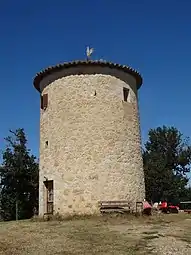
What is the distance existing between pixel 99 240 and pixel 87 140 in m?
8.83

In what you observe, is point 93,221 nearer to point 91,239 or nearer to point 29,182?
point 91,239

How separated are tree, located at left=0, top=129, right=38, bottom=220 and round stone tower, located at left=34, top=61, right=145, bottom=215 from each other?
28.9ft

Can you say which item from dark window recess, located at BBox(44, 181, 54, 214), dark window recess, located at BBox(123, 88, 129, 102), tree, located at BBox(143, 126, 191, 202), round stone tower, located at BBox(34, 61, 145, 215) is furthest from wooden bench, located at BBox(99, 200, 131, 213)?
tree, located at BBox(143, 126, 191, 202)

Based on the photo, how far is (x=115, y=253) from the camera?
31.8 feet

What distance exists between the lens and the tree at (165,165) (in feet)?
136

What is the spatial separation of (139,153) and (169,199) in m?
23.6

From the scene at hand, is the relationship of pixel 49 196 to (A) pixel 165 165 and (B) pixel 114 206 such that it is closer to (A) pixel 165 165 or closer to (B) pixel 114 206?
(B) pixel 114 206

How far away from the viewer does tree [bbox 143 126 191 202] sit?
41.4m

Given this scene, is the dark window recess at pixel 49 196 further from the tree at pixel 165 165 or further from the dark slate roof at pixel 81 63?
the tree at pixel 165 165

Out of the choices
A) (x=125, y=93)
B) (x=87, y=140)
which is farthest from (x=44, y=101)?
(x=125, y=93)

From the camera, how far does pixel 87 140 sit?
65.6 ft

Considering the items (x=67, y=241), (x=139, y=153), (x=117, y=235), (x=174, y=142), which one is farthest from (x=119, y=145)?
(x=174, y=142)

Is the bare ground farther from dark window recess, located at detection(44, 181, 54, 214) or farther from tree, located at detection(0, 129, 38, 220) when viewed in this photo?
tree, located at detection(0, 129, 38, 220)

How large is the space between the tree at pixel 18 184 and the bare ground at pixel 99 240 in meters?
14.4
